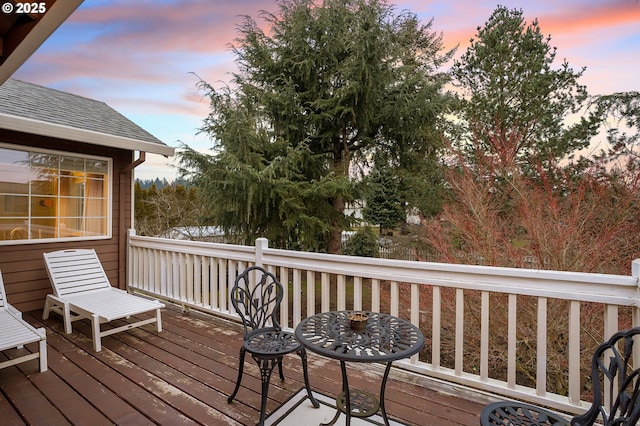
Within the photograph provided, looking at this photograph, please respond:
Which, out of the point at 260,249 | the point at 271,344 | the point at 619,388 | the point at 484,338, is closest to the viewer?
the point at 619,388

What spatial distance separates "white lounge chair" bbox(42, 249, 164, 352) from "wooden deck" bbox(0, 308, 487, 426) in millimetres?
268

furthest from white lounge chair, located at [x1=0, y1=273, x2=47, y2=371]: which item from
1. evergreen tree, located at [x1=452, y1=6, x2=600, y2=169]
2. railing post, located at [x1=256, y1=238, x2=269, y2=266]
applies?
evergreen tree, located at [x1=452, y1=6, x2=600, y2=169]

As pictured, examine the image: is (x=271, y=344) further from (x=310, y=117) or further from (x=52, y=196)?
(x=310, y=117)

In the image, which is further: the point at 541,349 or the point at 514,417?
the point at 541,349

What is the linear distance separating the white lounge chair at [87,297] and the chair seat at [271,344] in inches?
72.3

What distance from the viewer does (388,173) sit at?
797 cm

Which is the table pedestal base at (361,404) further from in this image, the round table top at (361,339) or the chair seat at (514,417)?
the chair seat at (514,417)

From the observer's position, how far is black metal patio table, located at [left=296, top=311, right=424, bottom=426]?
170 cm

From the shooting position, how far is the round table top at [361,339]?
5.51 ft

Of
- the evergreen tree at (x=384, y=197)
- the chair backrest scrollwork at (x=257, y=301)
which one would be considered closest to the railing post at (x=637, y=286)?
the chair backrest scrollwork at (x=257, y=301)

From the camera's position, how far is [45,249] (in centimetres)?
447

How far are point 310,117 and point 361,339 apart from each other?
591 cm

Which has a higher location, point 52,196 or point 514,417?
point 52,196

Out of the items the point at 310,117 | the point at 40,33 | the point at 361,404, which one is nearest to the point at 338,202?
the point at 310,117
